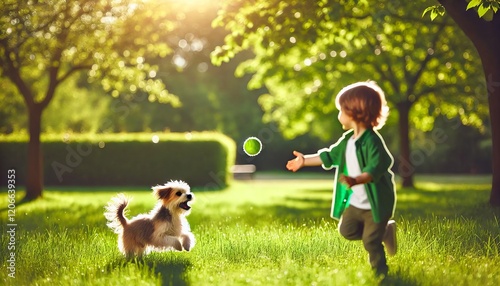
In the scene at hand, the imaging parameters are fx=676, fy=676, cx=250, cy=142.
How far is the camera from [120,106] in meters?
53.7

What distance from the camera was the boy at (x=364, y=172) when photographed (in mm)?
6406

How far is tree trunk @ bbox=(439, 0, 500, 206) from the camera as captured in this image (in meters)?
13.1

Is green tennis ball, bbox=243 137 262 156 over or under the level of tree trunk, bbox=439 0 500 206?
under

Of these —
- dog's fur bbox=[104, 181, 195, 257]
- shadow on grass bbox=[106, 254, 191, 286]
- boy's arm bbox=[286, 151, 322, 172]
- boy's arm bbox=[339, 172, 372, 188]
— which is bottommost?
shadow on grass bbox=[106, 254, 191, 286]

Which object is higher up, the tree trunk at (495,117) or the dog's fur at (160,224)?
the tree trunk at (495,117)

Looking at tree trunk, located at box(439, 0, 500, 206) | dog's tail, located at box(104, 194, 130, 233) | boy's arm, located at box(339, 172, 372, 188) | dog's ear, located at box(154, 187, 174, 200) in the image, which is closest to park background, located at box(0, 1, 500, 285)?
tree trunk, located at box(439, 0, 500, 206)

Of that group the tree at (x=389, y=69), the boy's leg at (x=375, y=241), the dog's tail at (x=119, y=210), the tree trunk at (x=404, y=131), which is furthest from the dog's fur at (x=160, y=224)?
the tree trunk at (x=404, y=131)

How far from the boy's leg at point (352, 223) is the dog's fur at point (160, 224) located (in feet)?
6.60

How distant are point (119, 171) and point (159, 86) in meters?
7.15

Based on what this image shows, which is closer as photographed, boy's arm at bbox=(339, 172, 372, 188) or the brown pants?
boy's arm at bbox=(339, 172, 372, 188)

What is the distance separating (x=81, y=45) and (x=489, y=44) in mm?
11495

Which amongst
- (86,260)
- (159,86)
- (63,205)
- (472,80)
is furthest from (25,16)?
(472,80)

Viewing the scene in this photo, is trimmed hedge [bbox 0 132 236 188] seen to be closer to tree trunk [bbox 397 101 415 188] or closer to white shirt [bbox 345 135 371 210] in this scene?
tree trunk [bbox 397 101 415 188]

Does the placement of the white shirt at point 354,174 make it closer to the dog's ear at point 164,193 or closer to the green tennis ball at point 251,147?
the green tennis ball at point 251,147
